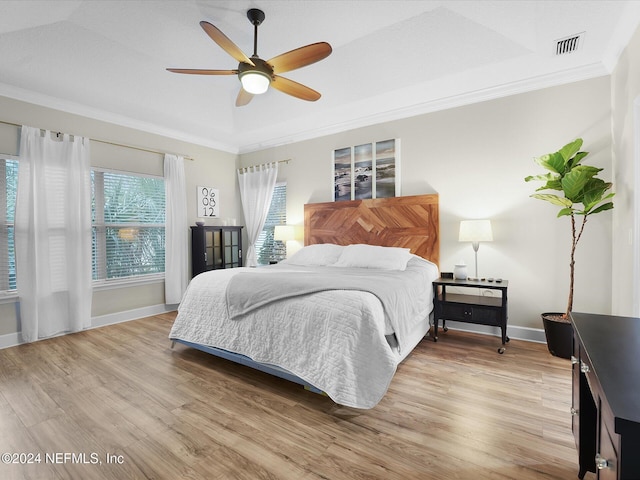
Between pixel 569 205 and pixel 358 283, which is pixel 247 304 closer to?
pixel 358 283

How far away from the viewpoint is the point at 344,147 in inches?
180

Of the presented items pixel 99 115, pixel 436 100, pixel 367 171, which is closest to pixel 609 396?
pixel 436 100

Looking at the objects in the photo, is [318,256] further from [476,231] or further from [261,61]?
[261,61]

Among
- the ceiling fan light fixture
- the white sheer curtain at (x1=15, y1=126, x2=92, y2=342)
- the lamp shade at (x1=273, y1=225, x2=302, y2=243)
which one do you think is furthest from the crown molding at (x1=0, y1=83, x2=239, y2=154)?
the ceiling fan light fixture

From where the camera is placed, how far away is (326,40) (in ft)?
9.84

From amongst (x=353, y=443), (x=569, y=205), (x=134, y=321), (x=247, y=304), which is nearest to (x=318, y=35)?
(x=247, y=304)

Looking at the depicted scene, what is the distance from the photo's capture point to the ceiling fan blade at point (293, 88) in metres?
2.71

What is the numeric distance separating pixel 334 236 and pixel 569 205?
8.92 ft

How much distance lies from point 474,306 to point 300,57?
9.26 ft

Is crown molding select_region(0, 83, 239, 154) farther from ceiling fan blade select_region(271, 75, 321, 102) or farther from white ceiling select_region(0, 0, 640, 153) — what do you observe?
ceiling fan blade select_region(271, 75, 321, 102)

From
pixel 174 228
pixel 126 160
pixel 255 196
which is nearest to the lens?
pixel 126 160

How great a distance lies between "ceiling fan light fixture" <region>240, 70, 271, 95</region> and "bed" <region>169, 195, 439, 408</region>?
5.20 feet

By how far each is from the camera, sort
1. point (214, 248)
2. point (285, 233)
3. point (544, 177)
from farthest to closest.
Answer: point (214, 248) → point (285, 233) → point (544, 177)

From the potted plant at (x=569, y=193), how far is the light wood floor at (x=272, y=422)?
0.22m
